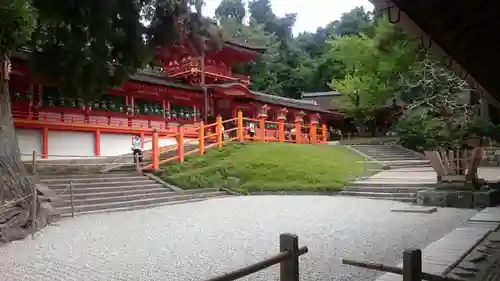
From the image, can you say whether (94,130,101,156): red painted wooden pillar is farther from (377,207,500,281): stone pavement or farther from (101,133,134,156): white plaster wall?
(377,207,500,281): stone pavement

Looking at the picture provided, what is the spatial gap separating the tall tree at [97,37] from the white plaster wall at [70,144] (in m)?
9.99

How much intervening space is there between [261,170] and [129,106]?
8461 mm

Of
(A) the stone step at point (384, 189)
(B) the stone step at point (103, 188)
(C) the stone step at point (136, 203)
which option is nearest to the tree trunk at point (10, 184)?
(C) the stone step at point (136, 203)

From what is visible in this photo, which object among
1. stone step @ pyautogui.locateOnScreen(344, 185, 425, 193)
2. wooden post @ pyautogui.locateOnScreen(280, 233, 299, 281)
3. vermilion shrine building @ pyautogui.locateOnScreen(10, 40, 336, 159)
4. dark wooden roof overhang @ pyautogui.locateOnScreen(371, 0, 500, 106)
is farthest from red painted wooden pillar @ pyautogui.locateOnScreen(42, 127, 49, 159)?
wooden post @ pyautogui.locateOnScreen(280, 233, 299, 281)

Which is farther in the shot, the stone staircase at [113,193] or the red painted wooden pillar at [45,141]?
Answer: the red painted wooden pillar at [45,141]

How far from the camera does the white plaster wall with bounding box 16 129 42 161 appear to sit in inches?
676

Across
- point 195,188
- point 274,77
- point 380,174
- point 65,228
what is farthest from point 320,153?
point 274,77

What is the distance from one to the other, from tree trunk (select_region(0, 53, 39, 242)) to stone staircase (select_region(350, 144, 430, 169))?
50.7ft

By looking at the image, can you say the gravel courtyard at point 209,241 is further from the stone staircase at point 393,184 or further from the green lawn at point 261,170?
the green lawn at point 261,170

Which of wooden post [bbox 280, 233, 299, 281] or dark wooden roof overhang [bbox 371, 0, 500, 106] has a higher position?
dark wooden roof overhang [bbox 371, 0, 500, 106]

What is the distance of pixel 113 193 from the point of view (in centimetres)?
1287

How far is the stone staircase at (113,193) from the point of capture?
11.5 m

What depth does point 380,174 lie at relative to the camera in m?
17.5

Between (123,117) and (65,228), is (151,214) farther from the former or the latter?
(123,117)
